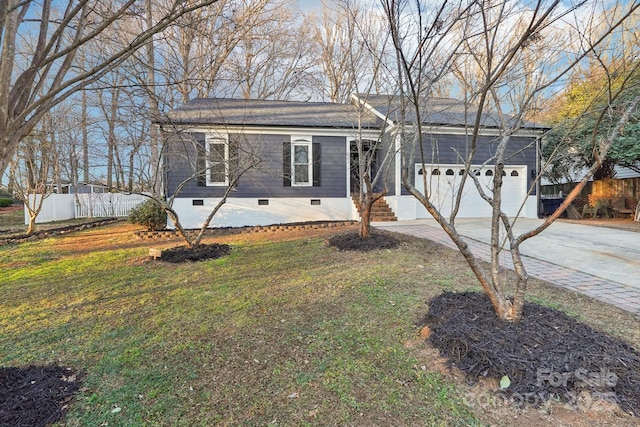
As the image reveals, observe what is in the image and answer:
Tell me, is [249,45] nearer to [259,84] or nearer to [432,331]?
[259,84]

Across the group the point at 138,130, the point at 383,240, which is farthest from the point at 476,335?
the point at 138,130

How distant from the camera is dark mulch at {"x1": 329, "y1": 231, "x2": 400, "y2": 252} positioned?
21.3 feet

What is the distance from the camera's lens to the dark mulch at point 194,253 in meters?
6.39

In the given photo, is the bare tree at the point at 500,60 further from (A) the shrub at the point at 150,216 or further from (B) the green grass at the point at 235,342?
(A) the shrub at the point at 150,216

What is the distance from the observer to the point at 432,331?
2938mm

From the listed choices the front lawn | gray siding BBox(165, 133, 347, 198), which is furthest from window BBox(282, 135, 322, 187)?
the front lawn

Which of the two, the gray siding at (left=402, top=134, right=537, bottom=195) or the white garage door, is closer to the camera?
the gray siding at (left=402, top=134, right=537, bottom=195)

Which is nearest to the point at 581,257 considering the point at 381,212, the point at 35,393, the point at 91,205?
the point at 381,212

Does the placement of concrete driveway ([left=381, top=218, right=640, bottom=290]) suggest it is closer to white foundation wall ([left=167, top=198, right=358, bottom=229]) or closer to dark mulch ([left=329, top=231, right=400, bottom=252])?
dark mulch ([left=329, top=231, right=400, bottom=252])

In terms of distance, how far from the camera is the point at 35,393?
7.48ft

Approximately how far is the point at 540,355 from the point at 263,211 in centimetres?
934

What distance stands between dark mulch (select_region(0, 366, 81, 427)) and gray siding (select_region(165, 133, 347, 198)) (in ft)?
25.9

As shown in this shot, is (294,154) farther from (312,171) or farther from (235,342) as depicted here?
(235,342)

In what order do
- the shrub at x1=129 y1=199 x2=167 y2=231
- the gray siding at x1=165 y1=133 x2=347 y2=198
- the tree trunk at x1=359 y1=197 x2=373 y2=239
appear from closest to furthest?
1. the tree trunk at x1=359 y1=197 x2=373 y2=239
2. the shrub at x1=129 y1=199 x2=167 y2=231
3. the gray siding at x1=165 y1=133 x2=347 y2=198
